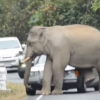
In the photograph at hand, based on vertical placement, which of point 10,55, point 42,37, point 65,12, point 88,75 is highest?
point 42,37

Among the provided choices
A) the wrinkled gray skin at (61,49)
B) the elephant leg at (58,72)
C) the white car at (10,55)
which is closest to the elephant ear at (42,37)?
the wrinkled gray skin at (61,49)

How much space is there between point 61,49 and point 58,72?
77cm

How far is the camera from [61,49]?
773 inches

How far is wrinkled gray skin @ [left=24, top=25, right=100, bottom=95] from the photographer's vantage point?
769 inches

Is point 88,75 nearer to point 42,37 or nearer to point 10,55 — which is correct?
point 42,37

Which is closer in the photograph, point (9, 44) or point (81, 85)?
point (81, 85)

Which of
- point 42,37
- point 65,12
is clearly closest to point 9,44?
point 65,12

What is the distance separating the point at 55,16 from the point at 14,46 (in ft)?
17.4

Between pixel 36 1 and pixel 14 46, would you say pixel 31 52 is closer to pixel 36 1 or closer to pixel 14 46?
pixel 14 46

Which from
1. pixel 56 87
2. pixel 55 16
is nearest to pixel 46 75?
pixel 56 87

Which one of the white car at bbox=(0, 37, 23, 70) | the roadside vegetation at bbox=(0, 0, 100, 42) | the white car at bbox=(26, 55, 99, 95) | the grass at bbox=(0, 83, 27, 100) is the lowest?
the white car at bbox=(0, 37, 23, 70)

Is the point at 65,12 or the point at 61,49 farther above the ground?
the point at 61,49

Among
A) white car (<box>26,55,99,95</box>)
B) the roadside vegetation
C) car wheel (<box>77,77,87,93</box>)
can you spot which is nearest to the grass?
white car (<box>26,55,99,95</box>)

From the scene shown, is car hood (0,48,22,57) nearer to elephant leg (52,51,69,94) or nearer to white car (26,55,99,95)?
white car (26,55,99,95)
